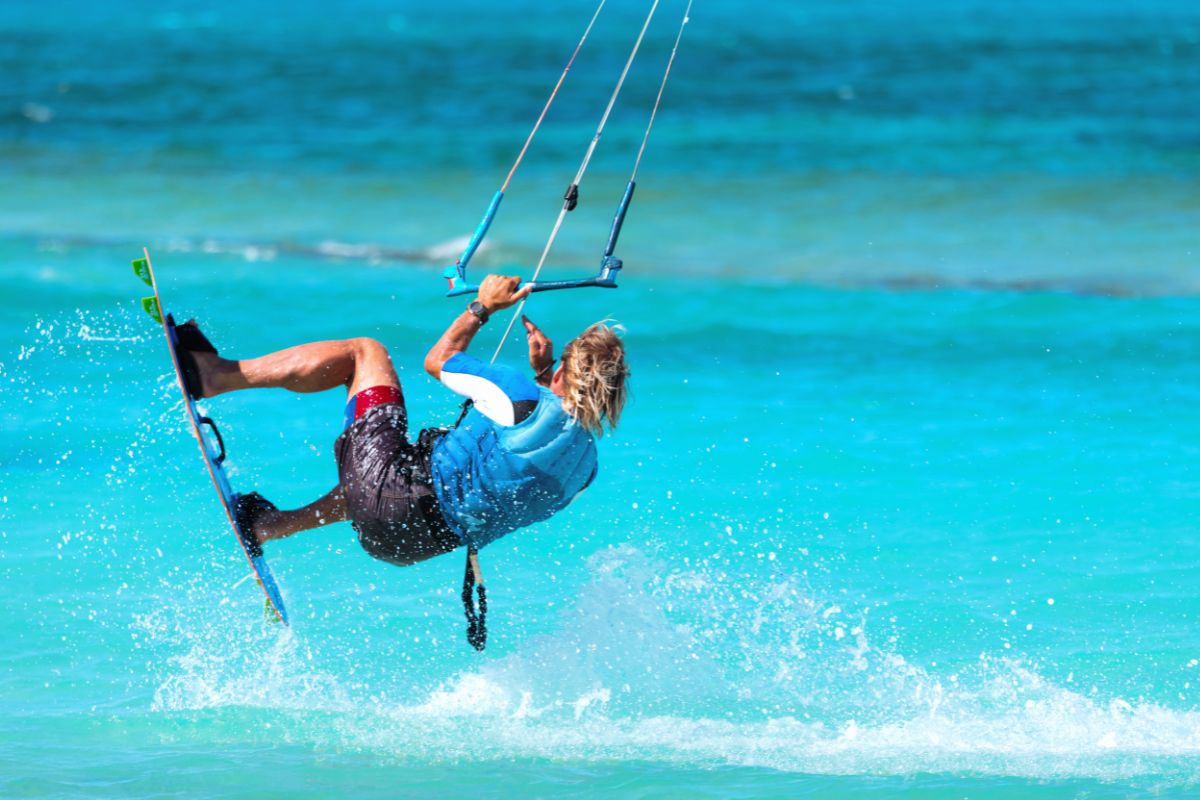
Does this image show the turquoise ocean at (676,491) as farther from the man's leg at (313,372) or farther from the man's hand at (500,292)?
the man's hand at (500,292)

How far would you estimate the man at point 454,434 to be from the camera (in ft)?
Result: 16.3

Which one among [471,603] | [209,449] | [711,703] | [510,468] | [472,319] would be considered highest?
[472,319]

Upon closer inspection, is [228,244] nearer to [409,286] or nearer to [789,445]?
[409,286]

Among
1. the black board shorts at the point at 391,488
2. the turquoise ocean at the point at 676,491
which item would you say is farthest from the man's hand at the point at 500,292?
the turquoise ocean at the point at 676,491

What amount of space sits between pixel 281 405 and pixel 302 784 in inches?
170

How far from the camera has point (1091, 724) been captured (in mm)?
5539

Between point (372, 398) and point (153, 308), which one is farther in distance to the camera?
point (153, 308)

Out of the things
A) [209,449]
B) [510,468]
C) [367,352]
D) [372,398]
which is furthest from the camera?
[209,449]

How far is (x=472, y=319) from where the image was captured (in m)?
5.16

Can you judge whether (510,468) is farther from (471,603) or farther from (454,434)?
(471,603)

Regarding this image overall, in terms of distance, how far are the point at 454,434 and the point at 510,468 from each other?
0.28m

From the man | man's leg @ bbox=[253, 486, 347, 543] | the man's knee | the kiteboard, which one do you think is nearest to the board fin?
the kiteboard

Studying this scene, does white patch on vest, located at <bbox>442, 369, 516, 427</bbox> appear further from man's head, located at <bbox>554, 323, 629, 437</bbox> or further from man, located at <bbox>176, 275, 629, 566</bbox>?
man's head, located at <bbox>554, 323, 629, 437</bbox>

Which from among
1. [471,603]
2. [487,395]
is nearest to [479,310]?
[487,395]
